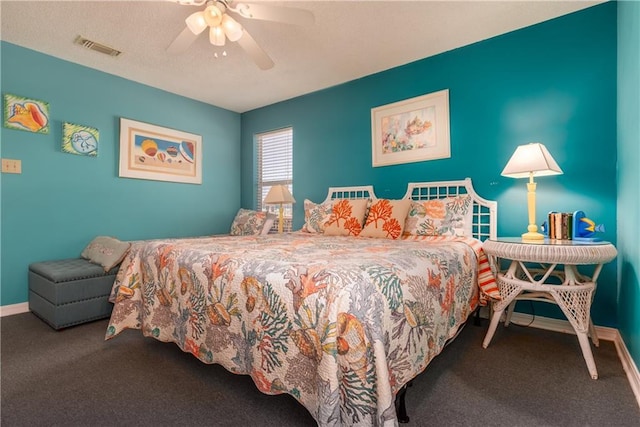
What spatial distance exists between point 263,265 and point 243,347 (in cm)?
40

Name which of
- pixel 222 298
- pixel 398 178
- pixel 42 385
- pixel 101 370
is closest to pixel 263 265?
pixel 222 298

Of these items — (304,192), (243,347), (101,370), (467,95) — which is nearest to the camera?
(243,347)

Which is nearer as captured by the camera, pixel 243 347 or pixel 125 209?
pixel 243 347

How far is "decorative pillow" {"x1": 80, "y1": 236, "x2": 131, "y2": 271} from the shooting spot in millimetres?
2695

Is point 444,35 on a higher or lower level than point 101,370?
higher

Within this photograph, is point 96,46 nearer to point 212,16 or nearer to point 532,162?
point 212,16

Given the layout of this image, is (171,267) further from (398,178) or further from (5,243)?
(398,178)

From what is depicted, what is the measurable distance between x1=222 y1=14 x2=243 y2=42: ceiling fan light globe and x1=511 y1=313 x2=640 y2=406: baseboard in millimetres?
2948

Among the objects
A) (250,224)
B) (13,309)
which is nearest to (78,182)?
(13,309)

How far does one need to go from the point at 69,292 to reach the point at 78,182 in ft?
4.21

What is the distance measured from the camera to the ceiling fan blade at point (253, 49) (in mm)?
2131

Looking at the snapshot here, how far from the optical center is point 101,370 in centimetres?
177

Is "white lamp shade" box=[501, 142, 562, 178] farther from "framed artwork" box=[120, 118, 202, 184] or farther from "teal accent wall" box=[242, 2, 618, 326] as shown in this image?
"framed artwork" box=[120, 118, 202, 184]

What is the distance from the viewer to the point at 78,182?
315cm
